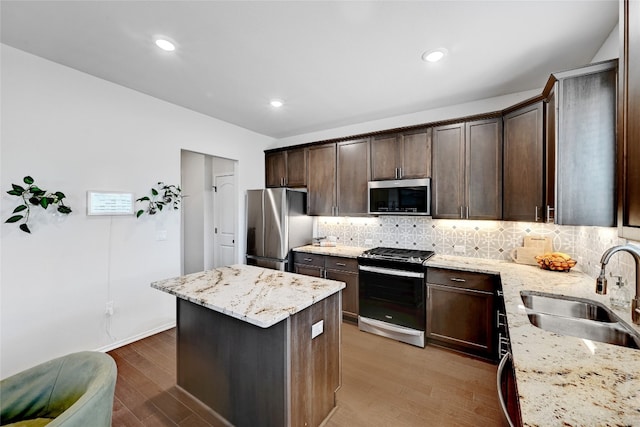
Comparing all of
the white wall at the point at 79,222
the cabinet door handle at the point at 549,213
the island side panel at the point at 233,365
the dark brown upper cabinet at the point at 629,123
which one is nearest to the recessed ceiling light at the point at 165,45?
the white wall at the point at 79,222

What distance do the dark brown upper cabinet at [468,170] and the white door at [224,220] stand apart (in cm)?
312

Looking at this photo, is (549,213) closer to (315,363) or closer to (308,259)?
(315,363)

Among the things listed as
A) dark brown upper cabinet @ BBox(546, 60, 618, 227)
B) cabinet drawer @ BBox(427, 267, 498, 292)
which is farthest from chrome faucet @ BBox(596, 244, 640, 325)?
cabinet drawer @ BBox(427, 267, 498, 292)

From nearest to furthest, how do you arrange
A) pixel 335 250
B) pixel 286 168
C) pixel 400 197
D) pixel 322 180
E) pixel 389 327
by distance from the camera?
1. pixel 389 327
2. pixel 400 197
3. pixel 335 250
4. pixel 322 180
5. pixel 286 168

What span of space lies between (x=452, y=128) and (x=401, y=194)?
36.5 inches

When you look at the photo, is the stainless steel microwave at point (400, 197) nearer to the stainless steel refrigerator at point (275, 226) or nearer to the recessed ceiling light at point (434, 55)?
the stainless steel refrigerator at point (275, 226)

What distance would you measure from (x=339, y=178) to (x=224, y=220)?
87.2 inches

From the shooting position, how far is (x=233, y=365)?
5.75 feet

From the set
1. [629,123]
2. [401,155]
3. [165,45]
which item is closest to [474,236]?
[401,155]

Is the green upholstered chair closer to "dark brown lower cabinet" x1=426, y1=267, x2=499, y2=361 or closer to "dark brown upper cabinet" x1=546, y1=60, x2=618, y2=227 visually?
"dark brown lower cabinet" x1=426, y1=267, x2=499, y2=361

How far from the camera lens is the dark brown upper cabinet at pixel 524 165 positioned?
2277 millimetres

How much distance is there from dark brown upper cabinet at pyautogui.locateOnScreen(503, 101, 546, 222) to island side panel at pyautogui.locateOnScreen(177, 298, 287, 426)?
2.40m

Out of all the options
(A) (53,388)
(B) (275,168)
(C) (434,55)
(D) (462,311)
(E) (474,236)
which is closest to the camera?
(A) (53,388)

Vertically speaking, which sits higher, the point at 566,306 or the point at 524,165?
the point at 524,165
